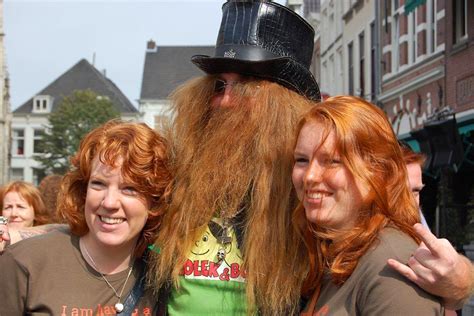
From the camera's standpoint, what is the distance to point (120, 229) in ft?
8.64

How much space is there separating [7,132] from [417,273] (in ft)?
179

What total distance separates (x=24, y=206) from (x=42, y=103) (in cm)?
5440

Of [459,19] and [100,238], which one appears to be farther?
[459,19]

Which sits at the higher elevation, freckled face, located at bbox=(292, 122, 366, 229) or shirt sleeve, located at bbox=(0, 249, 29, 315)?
freckled face, located at bbox=(292, 122, 366, 229)

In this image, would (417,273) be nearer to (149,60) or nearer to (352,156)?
(352,156)

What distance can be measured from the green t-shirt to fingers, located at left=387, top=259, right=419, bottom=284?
28.9 inches

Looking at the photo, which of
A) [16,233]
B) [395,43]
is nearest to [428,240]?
[16,233]

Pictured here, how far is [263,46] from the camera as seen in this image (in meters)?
2.78

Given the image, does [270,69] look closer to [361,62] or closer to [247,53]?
[247,53]

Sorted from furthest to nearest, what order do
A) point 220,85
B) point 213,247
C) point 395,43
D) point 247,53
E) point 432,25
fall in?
point 395,43, point 432,25, point 220,85, point 247,53, point 213,247

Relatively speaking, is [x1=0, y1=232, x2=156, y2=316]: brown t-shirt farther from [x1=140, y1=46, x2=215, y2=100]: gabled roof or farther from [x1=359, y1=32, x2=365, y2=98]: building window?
[x1=140, y1=46, x2=215, y2=100]: gabled roof

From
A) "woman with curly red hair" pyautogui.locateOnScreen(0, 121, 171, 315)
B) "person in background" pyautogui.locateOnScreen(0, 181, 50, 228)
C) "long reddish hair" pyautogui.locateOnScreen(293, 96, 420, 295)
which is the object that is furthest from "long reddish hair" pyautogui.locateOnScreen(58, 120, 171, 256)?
"person in background" pyautogui.locateOnScreen(0, 181, 50, 228)

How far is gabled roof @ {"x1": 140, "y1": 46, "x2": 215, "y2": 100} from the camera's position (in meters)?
55.0

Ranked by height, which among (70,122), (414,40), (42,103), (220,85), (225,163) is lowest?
(225,163)
